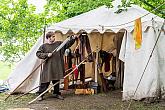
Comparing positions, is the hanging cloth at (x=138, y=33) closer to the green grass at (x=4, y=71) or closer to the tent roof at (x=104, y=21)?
the tent roof at (x=104, y=21)

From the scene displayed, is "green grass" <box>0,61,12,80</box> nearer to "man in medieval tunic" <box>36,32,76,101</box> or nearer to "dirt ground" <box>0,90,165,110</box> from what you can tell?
"dirt ground" <box>0,90,165,110</box>

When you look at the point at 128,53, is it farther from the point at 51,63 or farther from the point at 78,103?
the point at 51,63

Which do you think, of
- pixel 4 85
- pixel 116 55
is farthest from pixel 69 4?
pixel 4 85

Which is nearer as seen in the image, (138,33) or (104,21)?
(138,33)

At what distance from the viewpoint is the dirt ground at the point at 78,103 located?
6199mm

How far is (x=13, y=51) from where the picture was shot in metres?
11.1

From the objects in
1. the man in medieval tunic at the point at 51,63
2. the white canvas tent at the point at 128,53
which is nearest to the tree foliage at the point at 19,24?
the white canvas tent at the point at 128,53

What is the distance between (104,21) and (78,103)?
2037mm

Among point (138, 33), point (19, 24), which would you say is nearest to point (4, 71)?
point (19, 24)

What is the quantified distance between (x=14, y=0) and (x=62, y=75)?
475 cm

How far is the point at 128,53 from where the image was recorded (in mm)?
6969

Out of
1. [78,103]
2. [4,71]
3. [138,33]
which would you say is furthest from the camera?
[4,71]

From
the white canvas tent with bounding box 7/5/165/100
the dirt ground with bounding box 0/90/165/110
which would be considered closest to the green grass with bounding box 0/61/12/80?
the white canvas tent with bounding box 7/5/165/100

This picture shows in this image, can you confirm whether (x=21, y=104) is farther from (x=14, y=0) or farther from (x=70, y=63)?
(x=14, y=0)
